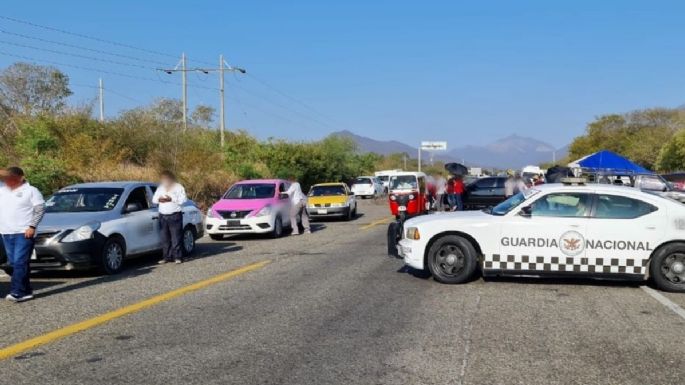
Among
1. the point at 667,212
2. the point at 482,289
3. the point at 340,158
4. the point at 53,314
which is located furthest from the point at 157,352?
the point at 340,158

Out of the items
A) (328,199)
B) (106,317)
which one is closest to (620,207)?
(106,317)

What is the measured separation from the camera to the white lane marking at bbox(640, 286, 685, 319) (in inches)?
291

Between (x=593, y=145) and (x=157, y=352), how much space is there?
9568 cm

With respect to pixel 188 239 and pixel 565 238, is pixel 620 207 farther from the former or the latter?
pixel 188 239

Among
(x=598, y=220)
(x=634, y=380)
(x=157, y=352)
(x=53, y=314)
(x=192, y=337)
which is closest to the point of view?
(x=634, y=380)

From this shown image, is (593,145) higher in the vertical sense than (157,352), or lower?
higher

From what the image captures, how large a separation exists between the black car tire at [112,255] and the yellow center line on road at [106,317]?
1.90m

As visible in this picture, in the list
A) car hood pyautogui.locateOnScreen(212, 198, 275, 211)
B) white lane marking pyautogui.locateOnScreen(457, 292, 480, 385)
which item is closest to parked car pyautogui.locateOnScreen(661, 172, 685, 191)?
car hood pyautogui.locateOnScreen(212, 198, 275, 211)

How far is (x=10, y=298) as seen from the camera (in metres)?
8.16

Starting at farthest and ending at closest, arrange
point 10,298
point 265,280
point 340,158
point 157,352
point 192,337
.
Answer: point 340,158 < point 265,280 < point 10,298 < point 192,337 < point 157,352

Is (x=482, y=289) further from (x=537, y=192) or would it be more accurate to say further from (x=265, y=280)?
(x=265, y=280)

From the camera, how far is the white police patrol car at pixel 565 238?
28.1 ft

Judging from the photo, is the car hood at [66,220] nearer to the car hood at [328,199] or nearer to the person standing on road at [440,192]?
the car hood at [328,199]

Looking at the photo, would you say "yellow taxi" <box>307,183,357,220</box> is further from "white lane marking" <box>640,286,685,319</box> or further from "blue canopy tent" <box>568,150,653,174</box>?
"white lane marking" <box>640,286,685,319</box>
